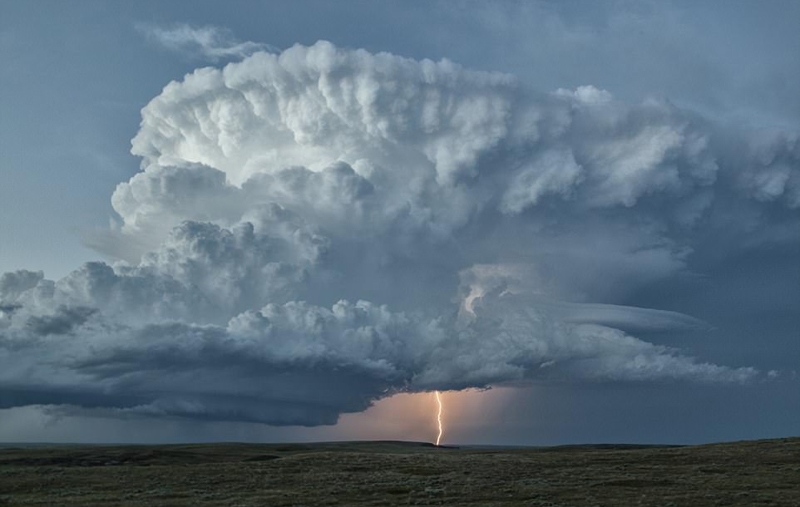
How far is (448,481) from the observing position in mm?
74875

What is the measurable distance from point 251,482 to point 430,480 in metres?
18.9

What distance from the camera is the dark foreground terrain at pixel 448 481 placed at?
61.8 meters

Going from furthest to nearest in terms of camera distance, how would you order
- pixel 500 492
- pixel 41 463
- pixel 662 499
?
1. pixel 41 463
2. pixel 500 492
3. pixel 662 499

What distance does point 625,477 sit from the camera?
73.8 m

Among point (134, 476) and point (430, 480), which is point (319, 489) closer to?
point (430, 480)

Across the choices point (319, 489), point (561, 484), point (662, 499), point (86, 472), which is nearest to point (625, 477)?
point (561, 484)

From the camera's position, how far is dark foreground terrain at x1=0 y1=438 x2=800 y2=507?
203 ft

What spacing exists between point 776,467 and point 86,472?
78.6 m

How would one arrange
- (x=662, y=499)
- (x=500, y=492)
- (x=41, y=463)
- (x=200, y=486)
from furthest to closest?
(x=41, y=463) < (x=200, y=486) < (x=500, y=492) < (x=662, y=499)

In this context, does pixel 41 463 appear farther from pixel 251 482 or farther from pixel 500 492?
pixel 500 492

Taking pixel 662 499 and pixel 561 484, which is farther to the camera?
pixel 561 484

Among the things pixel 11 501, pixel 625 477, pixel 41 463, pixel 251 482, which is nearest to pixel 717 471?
pixel 625 477

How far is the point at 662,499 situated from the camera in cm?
5831

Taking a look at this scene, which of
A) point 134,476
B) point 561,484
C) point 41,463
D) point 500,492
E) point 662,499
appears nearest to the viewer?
point 662,499
